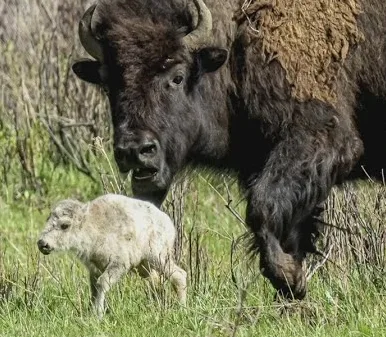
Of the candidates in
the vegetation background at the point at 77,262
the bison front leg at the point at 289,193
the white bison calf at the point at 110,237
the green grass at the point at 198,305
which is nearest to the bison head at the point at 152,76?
the white bison calf at the point at 110,237

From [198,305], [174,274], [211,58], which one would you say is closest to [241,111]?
[211,58]

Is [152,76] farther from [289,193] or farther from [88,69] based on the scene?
[289,193]

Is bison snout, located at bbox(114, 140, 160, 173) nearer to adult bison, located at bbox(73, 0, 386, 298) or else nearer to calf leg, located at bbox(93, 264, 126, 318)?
adult bison, located at bbox(73, 0, 386, 298)

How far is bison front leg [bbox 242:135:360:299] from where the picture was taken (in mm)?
8547

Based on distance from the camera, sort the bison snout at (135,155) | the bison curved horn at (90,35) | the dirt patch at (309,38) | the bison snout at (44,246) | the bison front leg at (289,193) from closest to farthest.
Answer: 1. the bison snout at (44,246)
2. the bison snout at (135,155)
3. the bison front leg at (289,193)
4. the dirt patch at (309,38)
5. the bison curved horn at (90,35)

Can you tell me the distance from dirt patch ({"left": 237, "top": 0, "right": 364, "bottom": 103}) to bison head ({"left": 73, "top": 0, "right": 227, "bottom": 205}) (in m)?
0.33

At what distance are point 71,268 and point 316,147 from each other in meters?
1.87

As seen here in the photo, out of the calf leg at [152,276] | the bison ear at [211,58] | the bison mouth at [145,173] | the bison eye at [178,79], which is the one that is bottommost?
the calf leg at [152,276]

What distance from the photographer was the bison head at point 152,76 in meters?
8.58

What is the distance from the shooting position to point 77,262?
389 inches

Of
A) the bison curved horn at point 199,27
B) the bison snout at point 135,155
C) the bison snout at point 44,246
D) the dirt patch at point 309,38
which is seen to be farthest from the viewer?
the bison curved horn at point 199,27

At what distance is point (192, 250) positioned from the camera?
9.48m

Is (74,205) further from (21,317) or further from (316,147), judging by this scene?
(316,147)

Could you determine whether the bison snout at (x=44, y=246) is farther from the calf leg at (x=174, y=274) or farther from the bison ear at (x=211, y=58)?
the bison ear at (x=211, y=58)
